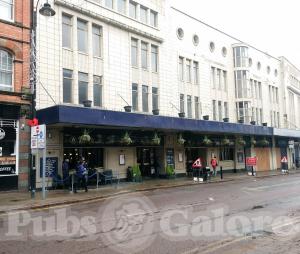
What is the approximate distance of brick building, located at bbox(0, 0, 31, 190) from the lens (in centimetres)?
1908

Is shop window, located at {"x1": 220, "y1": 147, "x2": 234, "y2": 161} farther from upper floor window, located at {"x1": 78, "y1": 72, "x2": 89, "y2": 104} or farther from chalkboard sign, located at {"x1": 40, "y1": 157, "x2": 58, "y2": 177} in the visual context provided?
chalkboard sign, located at {"x1": 40, "y1": 157, "x2": 58, "y2": 177}

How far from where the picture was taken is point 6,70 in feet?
64.8

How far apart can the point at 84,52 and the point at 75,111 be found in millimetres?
5866

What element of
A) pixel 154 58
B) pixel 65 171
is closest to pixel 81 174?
pixel 65 171

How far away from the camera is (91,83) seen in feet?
78.5

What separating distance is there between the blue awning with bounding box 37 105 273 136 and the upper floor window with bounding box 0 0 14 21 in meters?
5.11

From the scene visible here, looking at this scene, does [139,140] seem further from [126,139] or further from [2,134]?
[2,134]

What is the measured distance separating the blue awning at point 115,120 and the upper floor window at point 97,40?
508 centimetres

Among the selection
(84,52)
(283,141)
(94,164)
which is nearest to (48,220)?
(94,164)

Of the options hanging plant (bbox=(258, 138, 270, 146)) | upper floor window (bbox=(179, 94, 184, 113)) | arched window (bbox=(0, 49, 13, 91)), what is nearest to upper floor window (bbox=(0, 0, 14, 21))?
arched window (bbox=(0, 49, 13, 91))

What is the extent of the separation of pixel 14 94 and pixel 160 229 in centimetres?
1305

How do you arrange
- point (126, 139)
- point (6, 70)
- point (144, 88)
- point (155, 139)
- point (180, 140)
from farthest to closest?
point (144, 88), point (180, 140), point (155, 139), point (126, 139), point (6, 70)

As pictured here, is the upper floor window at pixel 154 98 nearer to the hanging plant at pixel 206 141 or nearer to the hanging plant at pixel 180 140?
the hanging plant at pixel 180 140

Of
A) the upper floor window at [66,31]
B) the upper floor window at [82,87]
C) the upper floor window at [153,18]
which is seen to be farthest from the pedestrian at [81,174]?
the upper floor window at [153,18]
